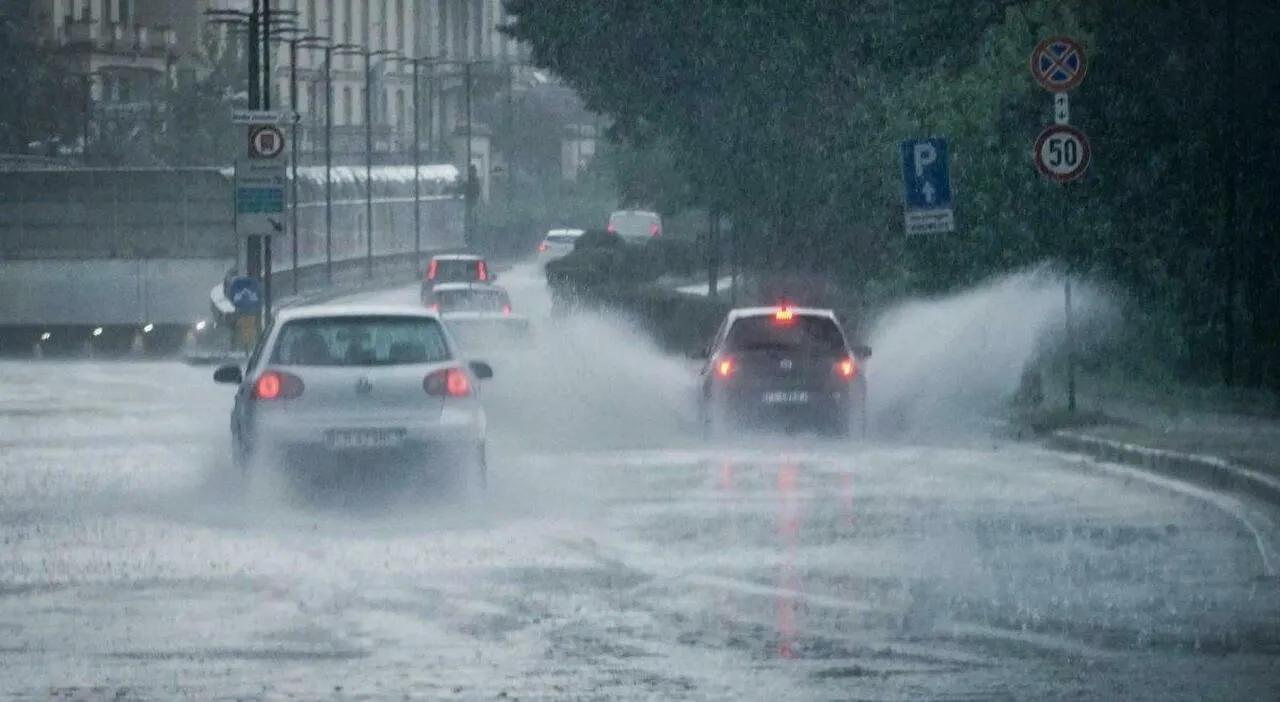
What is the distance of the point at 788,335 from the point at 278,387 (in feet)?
32.4

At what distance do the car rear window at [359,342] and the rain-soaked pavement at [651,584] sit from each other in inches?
38.8

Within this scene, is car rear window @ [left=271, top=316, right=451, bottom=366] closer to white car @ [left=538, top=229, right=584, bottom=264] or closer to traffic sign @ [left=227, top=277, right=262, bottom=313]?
traffic sign @ [left=227, top=277, right=262, bottom=313]

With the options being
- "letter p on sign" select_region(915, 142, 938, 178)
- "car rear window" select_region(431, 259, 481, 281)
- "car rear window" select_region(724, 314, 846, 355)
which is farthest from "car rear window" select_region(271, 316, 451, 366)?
"car rear window" select_region(431, 259, 481, 281)

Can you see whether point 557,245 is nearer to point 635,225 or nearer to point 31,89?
point 635,225

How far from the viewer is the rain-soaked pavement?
11.1 meters

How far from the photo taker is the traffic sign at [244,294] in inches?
1943

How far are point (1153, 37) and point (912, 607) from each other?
67.7 ft

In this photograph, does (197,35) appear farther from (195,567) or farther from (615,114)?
(195,567)

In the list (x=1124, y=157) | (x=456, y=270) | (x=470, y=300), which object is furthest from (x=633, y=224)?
(x=1124, y=157)

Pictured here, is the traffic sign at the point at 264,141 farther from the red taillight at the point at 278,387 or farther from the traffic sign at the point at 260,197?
the red taillight at the point at 278,387

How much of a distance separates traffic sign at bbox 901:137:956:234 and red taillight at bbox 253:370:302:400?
13218mm

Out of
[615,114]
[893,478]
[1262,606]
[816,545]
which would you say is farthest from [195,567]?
[615,114]

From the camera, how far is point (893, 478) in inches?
898

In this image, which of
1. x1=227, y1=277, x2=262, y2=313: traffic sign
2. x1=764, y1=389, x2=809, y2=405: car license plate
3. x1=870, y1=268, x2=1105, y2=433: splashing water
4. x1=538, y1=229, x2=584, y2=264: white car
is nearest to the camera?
x1=764, y1=389, x2=809, y2=405: car license plate
